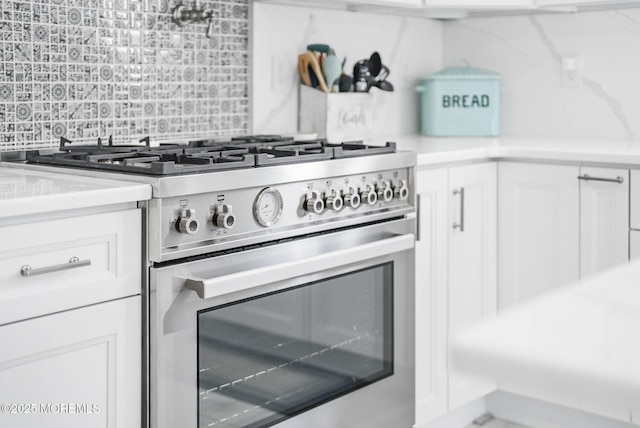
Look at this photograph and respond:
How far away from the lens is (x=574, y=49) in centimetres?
313

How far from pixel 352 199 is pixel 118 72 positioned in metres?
0.76

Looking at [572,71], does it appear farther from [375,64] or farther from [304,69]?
[304,69]

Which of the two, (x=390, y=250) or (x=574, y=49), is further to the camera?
(x=574, y=49)

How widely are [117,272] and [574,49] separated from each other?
84.1 inches

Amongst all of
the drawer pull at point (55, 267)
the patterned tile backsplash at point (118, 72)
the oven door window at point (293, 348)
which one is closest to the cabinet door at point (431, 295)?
the oven door window at point (293, 348)

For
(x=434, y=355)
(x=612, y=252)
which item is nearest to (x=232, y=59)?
(x=434, y=355)

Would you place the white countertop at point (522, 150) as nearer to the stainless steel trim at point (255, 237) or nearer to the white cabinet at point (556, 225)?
the white cabinet at point (556, 225)

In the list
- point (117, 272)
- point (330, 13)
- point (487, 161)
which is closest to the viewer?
point (117, 272)

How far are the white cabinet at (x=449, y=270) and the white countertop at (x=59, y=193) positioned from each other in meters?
1.09

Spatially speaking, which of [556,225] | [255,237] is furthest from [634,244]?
[255,237]

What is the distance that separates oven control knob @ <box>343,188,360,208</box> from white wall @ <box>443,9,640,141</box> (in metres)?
1.38

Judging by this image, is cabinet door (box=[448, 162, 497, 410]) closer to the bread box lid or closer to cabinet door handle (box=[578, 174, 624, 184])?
cabinet door handle (box=[578, 174, 624, 184])

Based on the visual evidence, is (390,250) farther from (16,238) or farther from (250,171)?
(16,238)

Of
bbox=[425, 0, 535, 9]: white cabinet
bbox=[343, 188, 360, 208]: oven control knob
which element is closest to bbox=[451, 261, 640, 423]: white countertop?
bbox=[343, 188, 360, 208]: oven control knob
